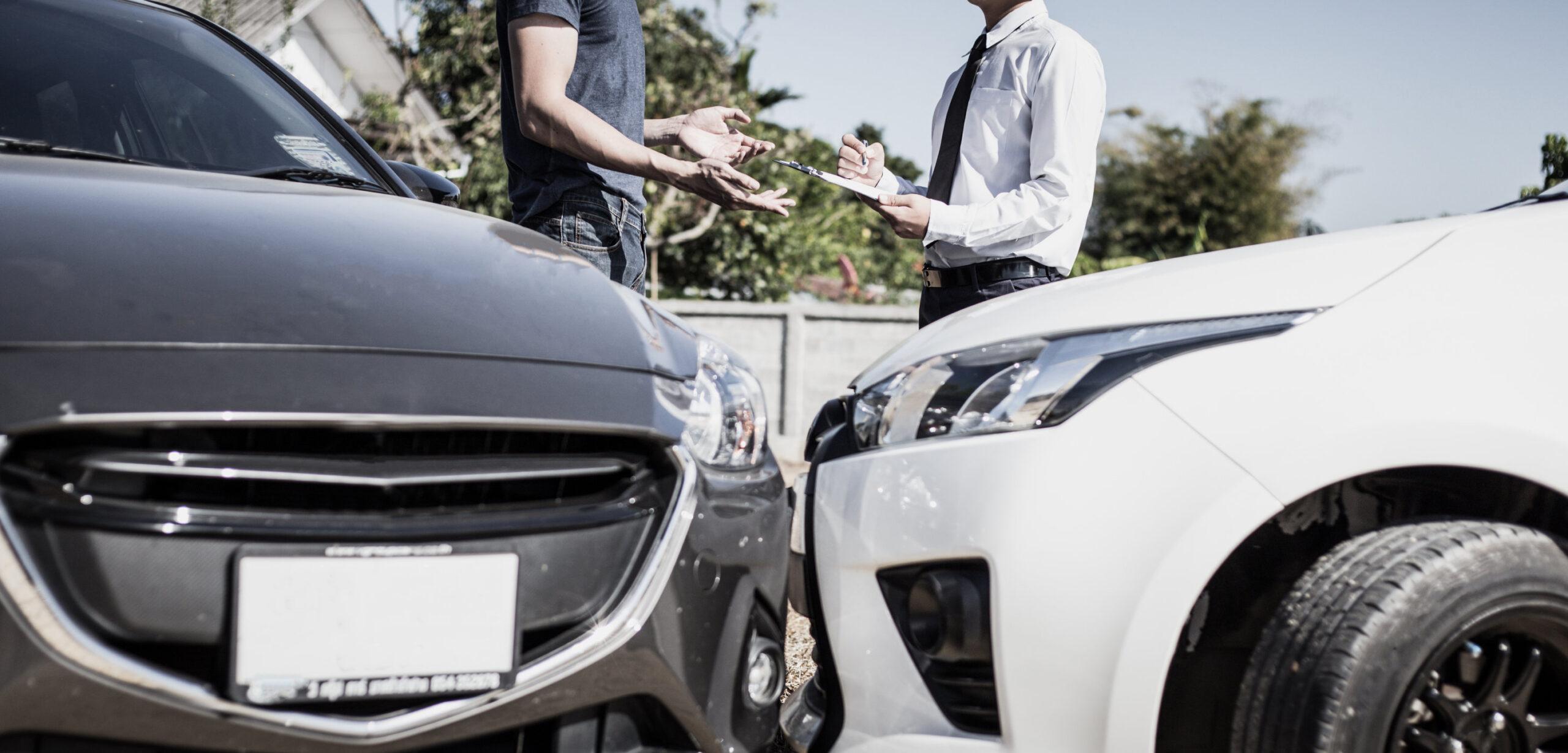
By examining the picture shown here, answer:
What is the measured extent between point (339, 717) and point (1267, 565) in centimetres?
125

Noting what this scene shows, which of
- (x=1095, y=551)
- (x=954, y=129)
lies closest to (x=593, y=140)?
(x=954, y=129)

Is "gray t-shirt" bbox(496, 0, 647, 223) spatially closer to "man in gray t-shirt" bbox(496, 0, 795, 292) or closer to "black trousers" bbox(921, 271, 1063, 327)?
"man in gray t-shirt" bbox(496, 0, 795, 292)

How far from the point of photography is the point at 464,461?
1.38 meters

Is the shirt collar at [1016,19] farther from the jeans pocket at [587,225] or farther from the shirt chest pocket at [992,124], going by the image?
the jeans pocket at [587,225]

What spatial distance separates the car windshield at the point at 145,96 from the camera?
2.18 meters

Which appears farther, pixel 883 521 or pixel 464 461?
pixel 883 521

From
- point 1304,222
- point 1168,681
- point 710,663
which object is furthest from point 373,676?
point 1304,222

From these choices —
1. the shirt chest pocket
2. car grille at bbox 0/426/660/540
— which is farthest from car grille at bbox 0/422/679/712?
the shirt chest pocket

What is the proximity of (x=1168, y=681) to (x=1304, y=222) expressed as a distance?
32.0 metres

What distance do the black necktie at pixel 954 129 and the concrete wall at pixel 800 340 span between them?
570 cm

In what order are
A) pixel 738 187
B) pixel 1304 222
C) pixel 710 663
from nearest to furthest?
pixel 710 663
pixel 738 187
pixel 1304 222

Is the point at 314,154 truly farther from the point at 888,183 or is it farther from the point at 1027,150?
the point at 1027,150

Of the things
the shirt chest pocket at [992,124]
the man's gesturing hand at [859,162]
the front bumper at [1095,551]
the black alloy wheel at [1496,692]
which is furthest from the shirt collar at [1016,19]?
the black alloy wheel at [1496,692]

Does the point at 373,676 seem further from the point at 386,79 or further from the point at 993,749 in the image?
the point at 386,79
